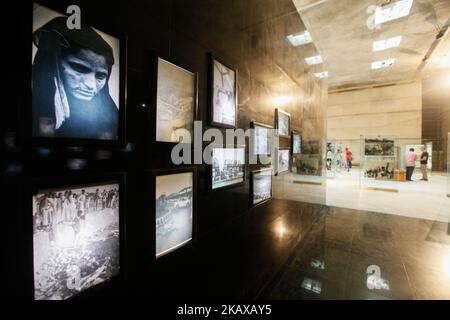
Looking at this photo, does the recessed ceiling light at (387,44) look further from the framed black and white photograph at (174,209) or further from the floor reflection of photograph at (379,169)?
the framed black and white photograph at (174,209)

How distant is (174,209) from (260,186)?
1.85 metres

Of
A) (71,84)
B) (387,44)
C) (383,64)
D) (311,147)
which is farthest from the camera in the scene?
(383,64)

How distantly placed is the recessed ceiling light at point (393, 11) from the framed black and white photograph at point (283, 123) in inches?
209

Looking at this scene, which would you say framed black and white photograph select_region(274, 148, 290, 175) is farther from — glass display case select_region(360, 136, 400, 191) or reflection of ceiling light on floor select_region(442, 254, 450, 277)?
glass display case select_region(360, 136, 400, 191)

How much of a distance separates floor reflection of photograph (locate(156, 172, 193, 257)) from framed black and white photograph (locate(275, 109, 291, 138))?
8.19 ft

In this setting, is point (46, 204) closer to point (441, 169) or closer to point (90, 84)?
point (90, 84)

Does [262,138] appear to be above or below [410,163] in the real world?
above

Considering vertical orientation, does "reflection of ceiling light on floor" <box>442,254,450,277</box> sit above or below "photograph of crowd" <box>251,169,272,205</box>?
below

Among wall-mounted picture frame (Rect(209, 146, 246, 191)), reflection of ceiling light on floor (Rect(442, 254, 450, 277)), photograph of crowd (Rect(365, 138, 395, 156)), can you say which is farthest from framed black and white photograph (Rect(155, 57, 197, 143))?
photograph of crowd (Rect(365, 138, 395, 156))

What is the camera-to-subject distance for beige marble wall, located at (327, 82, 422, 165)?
16.5 m

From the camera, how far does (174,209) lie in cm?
182

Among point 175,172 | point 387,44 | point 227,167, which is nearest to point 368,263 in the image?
point 227,167

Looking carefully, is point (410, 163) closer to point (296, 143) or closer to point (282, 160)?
point (296, 143)

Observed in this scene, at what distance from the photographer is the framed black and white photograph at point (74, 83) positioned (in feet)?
3.40
